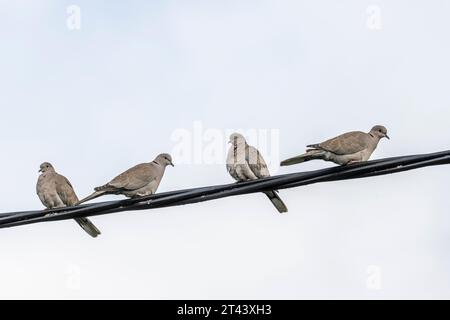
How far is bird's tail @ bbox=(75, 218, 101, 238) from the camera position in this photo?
1127 cm

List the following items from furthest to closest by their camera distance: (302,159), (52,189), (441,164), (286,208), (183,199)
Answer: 1. (52,189)
2. (286,208)
3. (302,159)
4. (183,199)
5. (441,164)

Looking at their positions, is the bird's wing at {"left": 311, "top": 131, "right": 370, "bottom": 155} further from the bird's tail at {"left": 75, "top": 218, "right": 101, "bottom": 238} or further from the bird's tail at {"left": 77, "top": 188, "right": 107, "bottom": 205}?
the bird's tail at {"left": 75, "top": 218, "right": 101, "bottom": 238}

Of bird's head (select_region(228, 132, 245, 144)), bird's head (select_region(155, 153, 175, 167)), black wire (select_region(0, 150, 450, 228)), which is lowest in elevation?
black wire (select_region(0, 150, 450, 228))

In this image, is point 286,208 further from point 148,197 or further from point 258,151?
point 148,197

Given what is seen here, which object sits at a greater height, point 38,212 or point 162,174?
point 162,174

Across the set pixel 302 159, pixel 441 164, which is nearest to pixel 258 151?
pixel 302 159

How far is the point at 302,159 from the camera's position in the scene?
9.43 meters

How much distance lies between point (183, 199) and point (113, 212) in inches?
21.8

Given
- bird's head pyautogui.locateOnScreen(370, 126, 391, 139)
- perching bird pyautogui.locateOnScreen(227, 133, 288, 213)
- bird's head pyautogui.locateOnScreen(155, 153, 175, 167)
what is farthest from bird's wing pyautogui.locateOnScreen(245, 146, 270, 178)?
bird's head pyautogui.locateOnScreen(370, 126, 391, 139)

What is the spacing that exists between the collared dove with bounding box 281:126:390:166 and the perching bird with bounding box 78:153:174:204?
169 centimetres

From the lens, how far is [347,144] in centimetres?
953

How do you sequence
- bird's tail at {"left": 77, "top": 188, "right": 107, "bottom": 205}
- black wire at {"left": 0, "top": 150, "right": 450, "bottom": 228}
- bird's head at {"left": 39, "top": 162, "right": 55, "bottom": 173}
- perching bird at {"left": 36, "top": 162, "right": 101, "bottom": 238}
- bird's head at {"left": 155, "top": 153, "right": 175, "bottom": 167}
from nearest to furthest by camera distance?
black wire at {"left": 0, "top": 150, "right": 450, "bottom": 228} < bird's tail at {"left": 77, "top": 188, "right": 107, "bottom": 205} < bird's head at {"left": 155, "top": 153, "right": 175, "bottom": 167} < perching bird at {"left": 36, "top": 162, "right": 101, "bottom": 238} < bird's head at {"left": 39, "top": 162, "right": 55, "bottom": 173}

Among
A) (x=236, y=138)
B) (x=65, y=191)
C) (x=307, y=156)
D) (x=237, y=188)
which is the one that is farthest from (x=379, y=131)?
(x=65, y=191)

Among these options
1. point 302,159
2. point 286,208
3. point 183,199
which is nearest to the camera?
point 183,199
